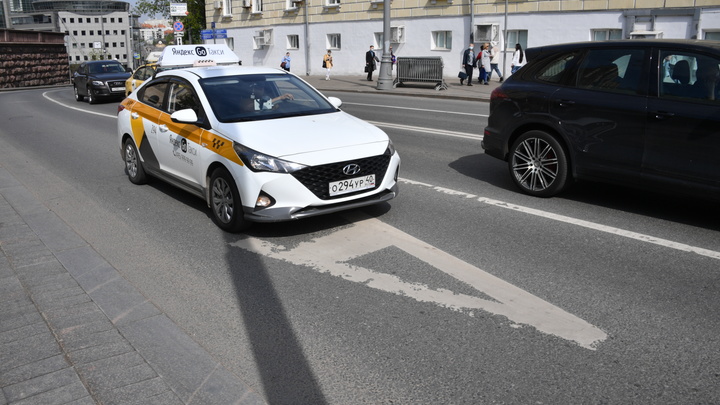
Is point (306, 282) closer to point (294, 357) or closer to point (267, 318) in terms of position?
point (267, 318)

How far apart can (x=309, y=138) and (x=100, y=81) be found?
65.8 ft

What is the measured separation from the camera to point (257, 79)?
7.61 meters

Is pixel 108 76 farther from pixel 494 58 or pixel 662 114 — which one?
pixel 662 114

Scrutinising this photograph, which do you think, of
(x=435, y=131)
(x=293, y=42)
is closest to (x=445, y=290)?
(x=435, y=131)

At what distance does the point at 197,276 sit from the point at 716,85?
4.90m

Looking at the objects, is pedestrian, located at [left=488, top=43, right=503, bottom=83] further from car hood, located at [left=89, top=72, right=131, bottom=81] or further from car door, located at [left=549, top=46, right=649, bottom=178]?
car door, located at [left=549, top=46, right=649, bottom=178]

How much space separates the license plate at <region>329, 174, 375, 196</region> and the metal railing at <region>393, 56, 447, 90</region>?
65.4 feet

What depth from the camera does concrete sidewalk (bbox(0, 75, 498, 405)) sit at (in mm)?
3660

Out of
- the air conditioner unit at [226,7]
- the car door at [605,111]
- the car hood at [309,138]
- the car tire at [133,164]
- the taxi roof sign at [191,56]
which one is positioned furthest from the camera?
the air conditioner unit at [226,7]

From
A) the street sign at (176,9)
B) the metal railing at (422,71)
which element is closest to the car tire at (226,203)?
the metal railing at (422,71)

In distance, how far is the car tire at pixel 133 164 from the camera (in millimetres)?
8688

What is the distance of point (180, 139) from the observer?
7.26 metres

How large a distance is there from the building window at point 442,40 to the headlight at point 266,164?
27.4 metres

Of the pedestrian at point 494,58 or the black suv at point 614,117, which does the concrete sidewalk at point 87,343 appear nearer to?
the black suv at point 614,117
